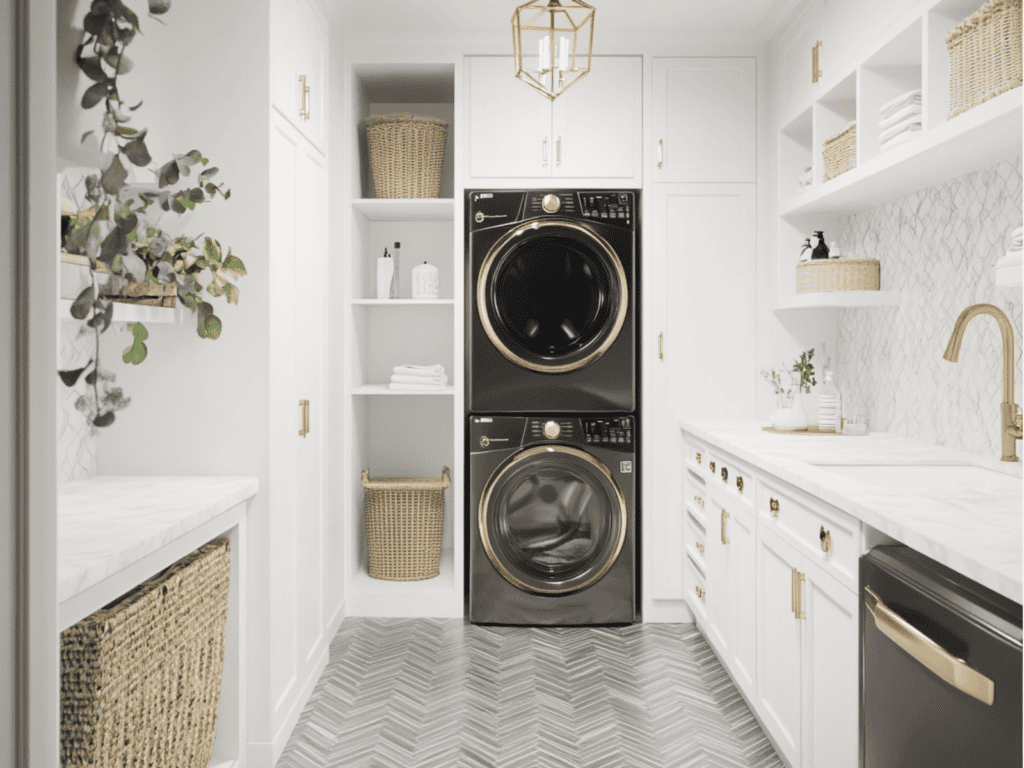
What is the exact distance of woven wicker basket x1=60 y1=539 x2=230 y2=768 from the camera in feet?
4.31

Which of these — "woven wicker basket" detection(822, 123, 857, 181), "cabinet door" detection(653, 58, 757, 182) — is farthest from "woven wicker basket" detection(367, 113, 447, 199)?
"woven wicker basket" detection(822, 123, 857, 181)

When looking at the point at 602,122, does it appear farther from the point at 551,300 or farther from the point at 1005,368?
the point at 1005,368

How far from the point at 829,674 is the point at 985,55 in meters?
1.48

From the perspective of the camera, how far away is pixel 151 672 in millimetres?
1516

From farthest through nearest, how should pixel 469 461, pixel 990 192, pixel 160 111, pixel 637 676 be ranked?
1. pixel 469 461
2. pixel 637 676
3. pixel 990 192
4. pixel 160 111

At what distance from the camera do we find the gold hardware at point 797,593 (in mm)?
1935

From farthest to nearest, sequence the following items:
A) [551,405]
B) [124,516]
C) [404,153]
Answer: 1. [404,153]
2. [551,405]
3. [124,516]

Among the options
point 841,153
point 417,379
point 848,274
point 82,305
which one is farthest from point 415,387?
point 82,305

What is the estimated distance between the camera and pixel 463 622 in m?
3.38

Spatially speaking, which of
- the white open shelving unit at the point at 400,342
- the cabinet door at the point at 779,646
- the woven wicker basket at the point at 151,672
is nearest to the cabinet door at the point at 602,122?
the white open shelving unit at the point at 400,342

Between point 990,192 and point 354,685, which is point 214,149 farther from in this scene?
point 990,192

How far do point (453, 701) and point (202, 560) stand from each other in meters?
1.22

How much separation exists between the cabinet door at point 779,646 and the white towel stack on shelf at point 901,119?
3.93 feet

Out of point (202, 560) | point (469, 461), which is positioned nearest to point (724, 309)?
point (469, 461)
